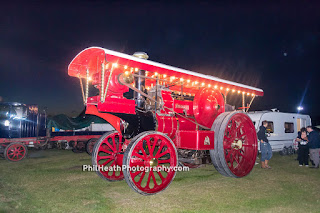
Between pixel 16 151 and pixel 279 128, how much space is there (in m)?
11.4

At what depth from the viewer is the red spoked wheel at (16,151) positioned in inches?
366

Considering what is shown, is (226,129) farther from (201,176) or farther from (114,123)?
(114,123)

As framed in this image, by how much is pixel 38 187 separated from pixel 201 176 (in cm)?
389

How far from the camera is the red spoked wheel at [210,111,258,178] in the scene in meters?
5.29

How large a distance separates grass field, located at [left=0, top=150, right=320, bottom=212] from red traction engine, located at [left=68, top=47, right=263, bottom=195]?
1.09 feet

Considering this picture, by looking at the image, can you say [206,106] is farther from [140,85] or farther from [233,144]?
[140,85]

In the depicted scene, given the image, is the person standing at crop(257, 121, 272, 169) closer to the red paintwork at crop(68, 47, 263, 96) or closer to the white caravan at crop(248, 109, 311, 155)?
the white caravan at crop(248, 109, 311, 155)

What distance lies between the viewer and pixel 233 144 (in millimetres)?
5684

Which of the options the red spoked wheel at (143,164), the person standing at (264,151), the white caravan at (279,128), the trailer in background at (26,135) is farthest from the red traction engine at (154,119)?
the trailer in background at (26,135)

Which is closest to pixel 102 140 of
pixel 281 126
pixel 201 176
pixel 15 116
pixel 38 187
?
pixel 38 187

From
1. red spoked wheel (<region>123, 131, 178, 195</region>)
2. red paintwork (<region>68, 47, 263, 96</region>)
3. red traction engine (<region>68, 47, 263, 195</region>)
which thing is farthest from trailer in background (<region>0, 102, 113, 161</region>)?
red spoked wheel (<region>123, 131, 178, 195</region>)

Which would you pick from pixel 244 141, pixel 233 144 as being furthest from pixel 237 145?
pixel 244 141

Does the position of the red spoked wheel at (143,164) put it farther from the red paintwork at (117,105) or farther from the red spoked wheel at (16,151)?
the red spoked wheel at (16,151)

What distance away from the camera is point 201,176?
6195 mm
